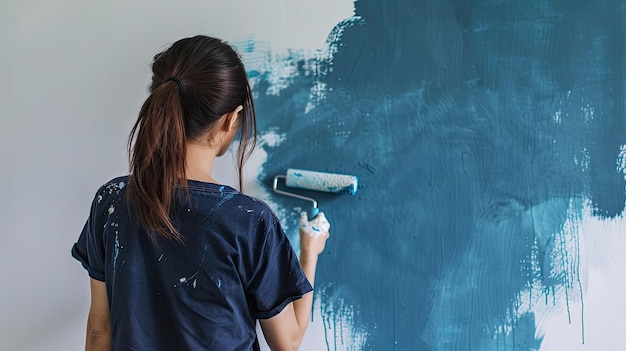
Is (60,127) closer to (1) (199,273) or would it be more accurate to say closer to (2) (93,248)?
(2) (93,248)

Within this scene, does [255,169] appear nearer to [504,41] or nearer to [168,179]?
[168,179]

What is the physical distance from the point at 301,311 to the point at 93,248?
0.34 m

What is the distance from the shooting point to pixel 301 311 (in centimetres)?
82

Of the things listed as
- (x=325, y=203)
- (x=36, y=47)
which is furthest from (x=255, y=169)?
(x=36, y=47)

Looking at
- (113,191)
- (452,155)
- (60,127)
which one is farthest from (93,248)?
(452,155)

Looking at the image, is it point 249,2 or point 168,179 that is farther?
point 249,2

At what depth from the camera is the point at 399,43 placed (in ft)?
3.27

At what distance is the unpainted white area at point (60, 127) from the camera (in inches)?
43.4

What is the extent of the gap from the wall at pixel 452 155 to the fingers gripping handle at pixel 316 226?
0.06 meters

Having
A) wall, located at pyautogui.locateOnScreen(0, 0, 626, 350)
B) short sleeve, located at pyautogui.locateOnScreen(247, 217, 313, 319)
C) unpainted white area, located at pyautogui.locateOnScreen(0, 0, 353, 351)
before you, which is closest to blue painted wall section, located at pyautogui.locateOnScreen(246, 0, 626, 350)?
wall, located at pyautogui.locateOnScreen(0, 0, 626, 350)

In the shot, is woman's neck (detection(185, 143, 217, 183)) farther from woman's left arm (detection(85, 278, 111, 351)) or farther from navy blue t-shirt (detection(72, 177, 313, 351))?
woman's left arm (detection(85, 278, 111, 351))

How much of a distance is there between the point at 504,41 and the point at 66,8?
3.08 feet

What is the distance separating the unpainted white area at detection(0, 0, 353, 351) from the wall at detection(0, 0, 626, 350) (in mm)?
128

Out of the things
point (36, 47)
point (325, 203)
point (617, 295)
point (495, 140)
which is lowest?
point (617, 295)
